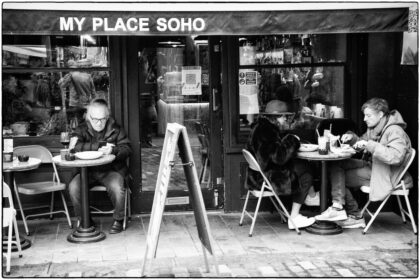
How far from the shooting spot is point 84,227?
255 inches

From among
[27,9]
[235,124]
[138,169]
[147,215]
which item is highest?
[27,9]

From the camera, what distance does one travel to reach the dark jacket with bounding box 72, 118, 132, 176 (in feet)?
22.2

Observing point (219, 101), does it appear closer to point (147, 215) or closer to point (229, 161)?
point (229, 161)

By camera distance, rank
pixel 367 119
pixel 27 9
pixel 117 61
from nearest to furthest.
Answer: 1. pixel 27 9
2. pixel 367 119
3. pixel 117 61

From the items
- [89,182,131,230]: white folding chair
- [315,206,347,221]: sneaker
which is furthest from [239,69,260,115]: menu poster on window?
[89,182,131,230]: white folding chair

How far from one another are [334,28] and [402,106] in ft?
5.69

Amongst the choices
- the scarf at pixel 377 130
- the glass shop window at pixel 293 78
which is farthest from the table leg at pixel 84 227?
the scarf at pixel 377 130

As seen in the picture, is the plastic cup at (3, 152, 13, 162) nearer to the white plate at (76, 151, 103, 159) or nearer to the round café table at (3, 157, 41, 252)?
the round café table at (3, 157, 41, 252)

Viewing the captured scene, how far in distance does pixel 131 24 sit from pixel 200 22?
648 millimetres

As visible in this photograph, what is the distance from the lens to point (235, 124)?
24.2ft

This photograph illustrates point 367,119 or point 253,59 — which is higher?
point 253,59

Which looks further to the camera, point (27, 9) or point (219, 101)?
point (219, 101)

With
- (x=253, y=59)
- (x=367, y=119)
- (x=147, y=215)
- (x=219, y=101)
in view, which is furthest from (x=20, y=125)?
(x=367, y=119)

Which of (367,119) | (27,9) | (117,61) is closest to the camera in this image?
(27,9)
